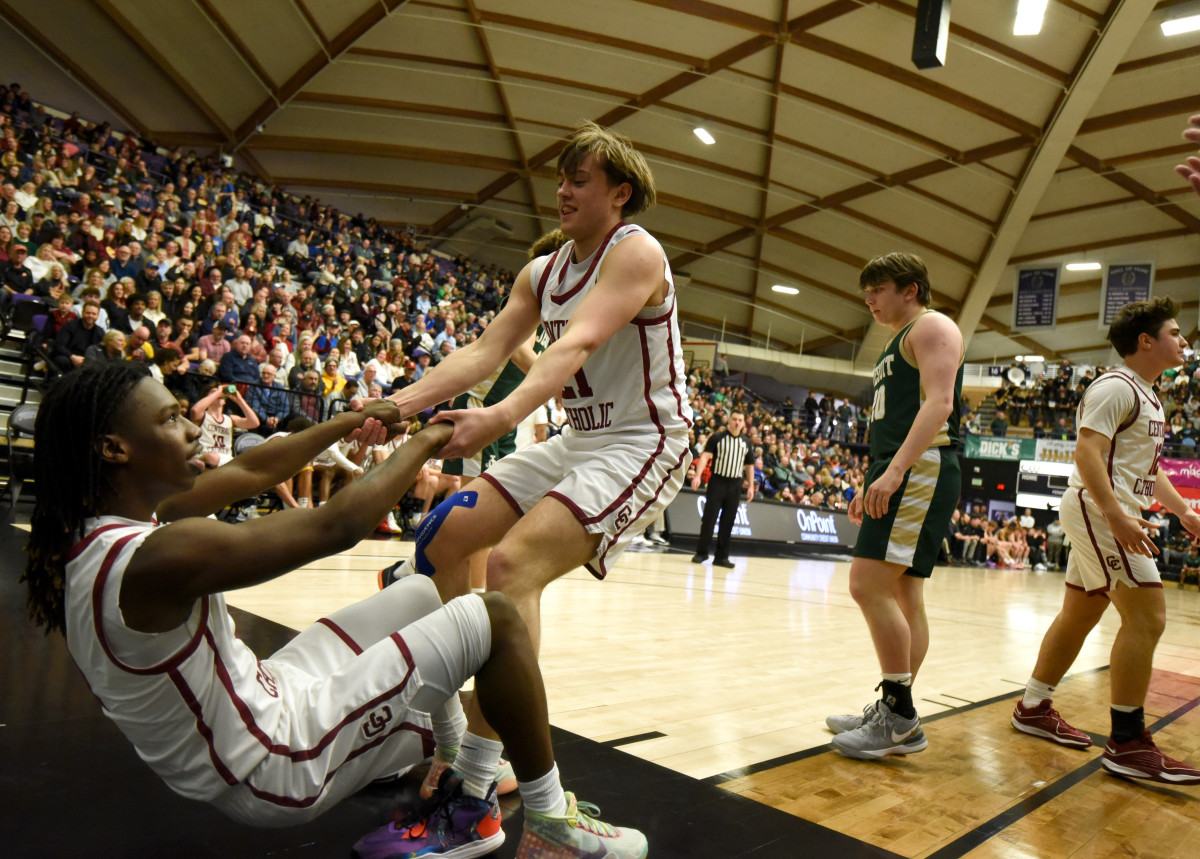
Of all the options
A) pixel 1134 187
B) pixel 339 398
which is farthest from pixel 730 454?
pixel 1134 187

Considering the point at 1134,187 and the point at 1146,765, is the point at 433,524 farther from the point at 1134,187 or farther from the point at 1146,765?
the point at 1134,187

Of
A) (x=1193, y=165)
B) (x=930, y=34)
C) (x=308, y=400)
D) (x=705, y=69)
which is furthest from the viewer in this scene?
(x=705, y=69)

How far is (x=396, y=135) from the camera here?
18.7 metres

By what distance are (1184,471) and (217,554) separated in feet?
75.6

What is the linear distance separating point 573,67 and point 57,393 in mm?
16103

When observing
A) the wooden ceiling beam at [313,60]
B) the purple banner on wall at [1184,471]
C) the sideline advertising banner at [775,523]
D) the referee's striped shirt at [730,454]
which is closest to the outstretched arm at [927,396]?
the referee's striped shirt at [730,454]

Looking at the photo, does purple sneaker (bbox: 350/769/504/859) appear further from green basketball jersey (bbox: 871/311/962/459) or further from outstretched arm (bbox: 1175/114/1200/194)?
outstretched arm (bbox: 1175/114/1200/194)

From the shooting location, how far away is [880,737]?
2754 mm

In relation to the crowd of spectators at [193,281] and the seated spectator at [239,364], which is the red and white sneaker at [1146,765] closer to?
the crowd of spectators at [193,281]

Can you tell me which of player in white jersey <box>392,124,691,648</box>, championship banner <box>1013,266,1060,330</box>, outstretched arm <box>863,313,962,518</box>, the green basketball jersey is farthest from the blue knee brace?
championship banner <box>1013,266,1060,330</box>

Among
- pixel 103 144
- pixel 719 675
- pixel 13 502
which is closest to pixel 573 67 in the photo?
pixel 103 144

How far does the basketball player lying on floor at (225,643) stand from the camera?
A: 132 cm

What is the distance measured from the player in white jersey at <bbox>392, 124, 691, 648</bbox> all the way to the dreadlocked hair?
68 cm

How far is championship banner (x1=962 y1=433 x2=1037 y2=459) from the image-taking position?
78.5ft
